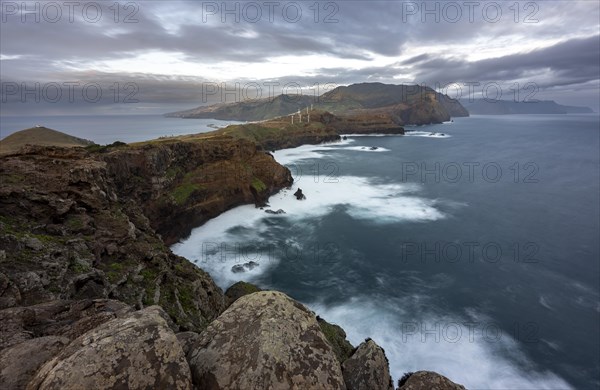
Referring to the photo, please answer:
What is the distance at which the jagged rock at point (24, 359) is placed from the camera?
608 centimetres

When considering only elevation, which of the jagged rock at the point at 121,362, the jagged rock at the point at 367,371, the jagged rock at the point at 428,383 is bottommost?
the jagged rock at the point at 367,371

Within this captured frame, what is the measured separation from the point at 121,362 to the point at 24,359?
271 centimetres

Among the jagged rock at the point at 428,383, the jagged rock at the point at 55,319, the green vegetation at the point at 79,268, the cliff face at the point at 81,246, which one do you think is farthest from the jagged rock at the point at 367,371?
the green vegetation at the point at 79,268

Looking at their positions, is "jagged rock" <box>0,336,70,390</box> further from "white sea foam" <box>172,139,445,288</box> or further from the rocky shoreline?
"white sea foam" <box>172,139,445,288</box>

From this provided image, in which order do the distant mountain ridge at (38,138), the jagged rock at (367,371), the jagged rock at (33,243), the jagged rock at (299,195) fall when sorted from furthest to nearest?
the distant mountain ridge at (38,138) < the jagged rock at (299,195) < the jagged rock at (33,243) < the jagged rock at (367,371)

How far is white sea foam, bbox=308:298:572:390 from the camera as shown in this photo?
2806 centimetres

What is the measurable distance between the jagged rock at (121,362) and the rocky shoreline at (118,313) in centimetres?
2

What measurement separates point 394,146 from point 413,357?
15656cm

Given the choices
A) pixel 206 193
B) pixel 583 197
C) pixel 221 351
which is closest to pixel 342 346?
pixel 221 351

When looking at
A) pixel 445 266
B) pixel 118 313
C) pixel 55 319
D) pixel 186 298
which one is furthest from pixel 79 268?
pixel 445 266

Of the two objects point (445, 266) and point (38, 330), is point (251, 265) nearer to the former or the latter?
point (445, 266)

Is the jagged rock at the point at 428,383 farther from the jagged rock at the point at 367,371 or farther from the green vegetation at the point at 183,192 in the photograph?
the green vegetation at the point at 183,192

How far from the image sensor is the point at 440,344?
31453 mm

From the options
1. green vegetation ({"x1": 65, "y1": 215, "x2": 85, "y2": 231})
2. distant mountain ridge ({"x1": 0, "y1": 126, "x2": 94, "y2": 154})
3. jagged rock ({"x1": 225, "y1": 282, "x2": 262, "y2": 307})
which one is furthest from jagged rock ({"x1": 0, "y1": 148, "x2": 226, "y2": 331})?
distant mountain ridge ({"x1": 0, "y1": 126, "x2": 94, "y2": 154})
